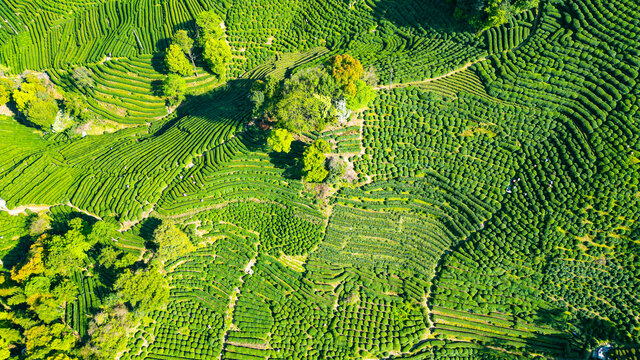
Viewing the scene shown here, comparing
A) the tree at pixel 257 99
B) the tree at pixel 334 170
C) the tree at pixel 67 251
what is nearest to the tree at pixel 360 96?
the tree at pixel 334 170

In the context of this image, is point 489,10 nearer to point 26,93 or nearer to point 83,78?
point 83,78

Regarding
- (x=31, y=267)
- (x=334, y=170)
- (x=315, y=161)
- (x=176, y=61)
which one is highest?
(x=176, y=61)

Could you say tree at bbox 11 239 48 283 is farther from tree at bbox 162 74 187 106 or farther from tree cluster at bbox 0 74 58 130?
tree at bbox 162 74 187 106

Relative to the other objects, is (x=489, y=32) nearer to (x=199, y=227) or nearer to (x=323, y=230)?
(x=323, y=230)

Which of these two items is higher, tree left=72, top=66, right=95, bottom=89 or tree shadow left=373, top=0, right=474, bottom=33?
tree shadow left=373, top=0, right=474, bottom=33

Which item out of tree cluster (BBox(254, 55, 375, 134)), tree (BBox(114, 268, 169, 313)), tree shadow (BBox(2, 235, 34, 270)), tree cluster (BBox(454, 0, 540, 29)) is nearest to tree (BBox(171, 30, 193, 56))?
tree cluster (BBox(254, 55, 375, 134))

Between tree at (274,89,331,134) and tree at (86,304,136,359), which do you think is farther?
tree at (274,89,331,134)

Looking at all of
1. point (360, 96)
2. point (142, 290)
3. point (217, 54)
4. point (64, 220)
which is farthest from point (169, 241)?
point (217, 54)
